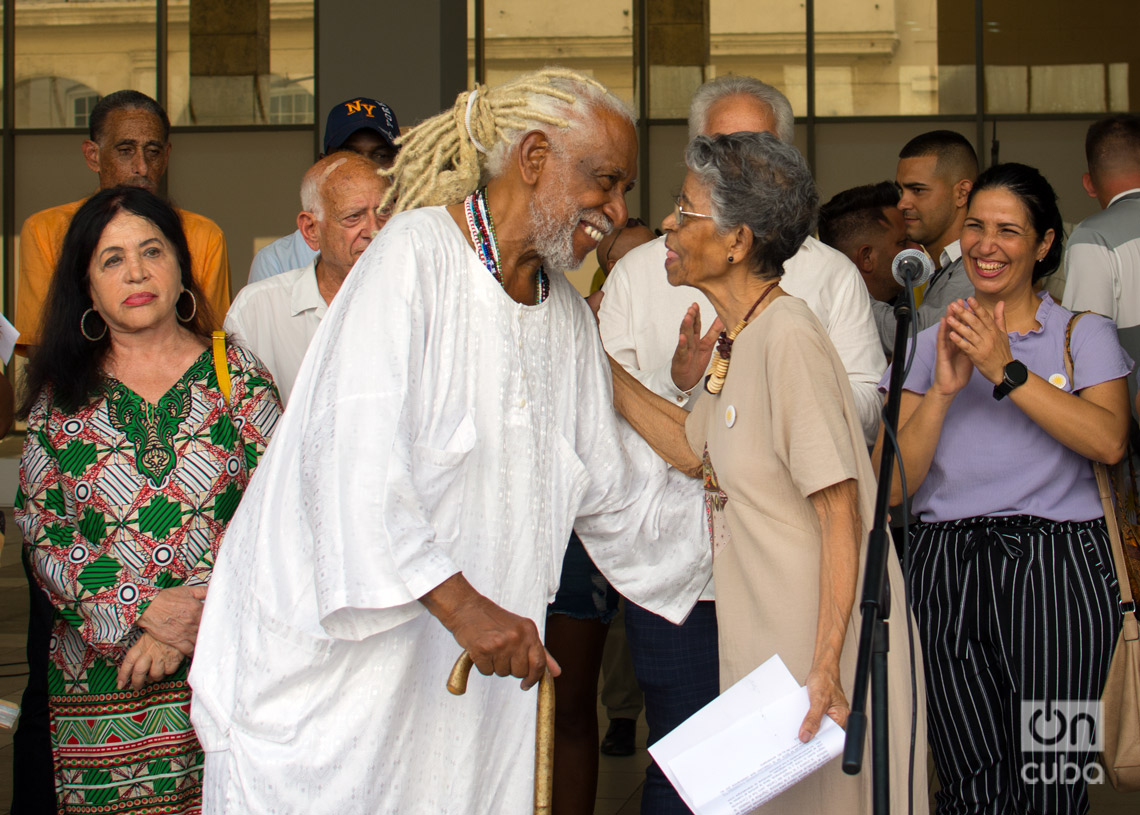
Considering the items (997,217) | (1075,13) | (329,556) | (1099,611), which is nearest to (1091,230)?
(997,217)

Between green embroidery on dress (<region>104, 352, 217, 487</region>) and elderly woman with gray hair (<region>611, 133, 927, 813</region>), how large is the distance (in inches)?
49.0

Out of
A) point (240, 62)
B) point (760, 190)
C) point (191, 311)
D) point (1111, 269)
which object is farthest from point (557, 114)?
point (240, 62)

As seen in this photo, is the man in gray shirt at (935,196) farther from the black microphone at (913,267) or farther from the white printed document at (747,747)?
the white printed document at (747,747)

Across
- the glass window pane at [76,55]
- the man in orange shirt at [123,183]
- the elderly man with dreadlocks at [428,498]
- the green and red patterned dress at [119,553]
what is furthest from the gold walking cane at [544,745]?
the glass window pane at [76,55]

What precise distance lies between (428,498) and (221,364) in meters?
0.93

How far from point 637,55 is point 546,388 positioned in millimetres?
10147

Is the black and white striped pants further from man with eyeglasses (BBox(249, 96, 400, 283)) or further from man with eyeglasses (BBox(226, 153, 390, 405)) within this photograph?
man with eyeglasses (BBox(249, 96, 400, 283))

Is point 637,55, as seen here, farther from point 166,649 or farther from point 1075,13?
point 166,649

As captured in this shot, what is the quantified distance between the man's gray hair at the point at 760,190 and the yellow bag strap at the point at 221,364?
4.13ft

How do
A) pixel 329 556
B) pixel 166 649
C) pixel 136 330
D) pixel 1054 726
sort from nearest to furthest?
pixel 329 556 < pixel 166 649 < pixel 136 330 < pixel 1054 726

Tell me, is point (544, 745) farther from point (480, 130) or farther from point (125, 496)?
point (480, 130)

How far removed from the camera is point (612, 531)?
114 inches

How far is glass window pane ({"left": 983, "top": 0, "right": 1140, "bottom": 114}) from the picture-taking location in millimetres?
11445

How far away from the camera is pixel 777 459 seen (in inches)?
103
